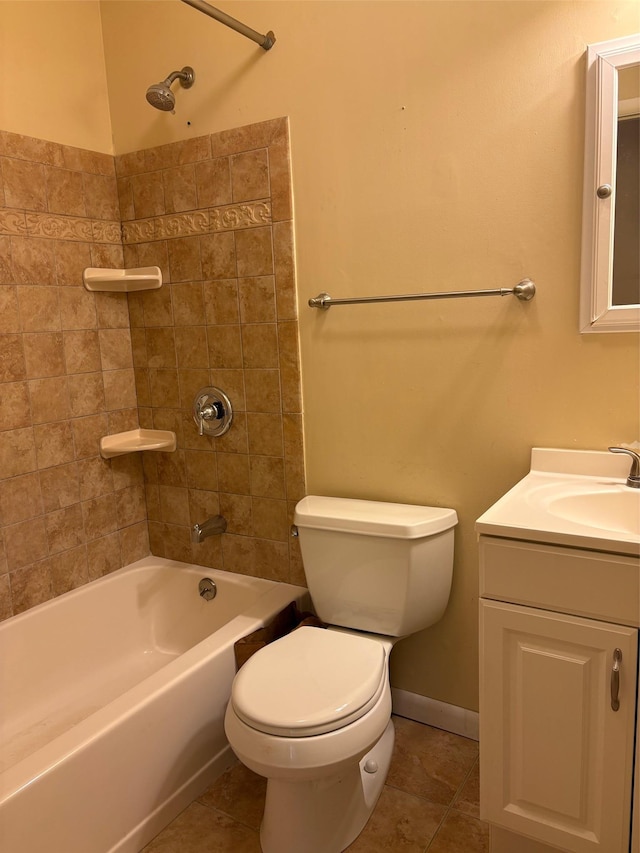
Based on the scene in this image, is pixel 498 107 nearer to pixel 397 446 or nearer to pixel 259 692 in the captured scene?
pixel 397 446

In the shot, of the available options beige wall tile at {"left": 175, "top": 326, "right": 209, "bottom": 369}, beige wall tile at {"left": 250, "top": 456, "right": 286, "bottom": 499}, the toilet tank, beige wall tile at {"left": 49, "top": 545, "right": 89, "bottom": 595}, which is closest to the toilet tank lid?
the toilet tank

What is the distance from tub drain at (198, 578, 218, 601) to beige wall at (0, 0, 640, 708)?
1.83 feet

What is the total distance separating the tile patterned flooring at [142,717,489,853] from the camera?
152cm

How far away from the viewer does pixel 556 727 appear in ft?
3.99

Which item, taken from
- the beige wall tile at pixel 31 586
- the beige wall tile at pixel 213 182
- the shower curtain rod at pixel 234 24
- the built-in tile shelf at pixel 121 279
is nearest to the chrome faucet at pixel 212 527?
the beige wall tile at pixel 31 586

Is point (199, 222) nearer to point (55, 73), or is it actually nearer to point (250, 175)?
point (250, 175)

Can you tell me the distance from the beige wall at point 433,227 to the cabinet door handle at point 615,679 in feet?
1.90

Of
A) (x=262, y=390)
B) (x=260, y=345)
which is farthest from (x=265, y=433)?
(x=260, y=345)

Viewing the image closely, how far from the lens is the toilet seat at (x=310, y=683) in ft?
4.38

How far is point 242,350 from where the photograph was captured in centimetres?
207

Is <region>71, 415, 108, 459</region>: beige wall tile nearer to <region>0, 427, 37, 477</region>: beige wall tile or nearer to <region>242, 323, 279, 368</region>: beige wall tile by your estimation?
<region>0, 427, 37, 477</region>: beige wall tile

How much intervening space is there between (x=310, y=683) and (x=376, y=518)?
0.46 m

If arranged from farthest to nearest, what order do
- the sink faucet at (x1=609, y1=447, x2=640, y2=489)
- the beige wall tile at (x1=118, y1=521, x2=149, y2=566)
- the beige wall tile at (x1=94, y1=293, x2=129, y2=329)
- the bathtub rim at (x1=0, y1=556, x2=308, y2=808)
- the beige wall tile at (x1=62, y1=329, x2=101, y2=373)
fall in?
the beige wall tile at (x1=118, y1=521, x2=149, y2=566), the beige wall tile at (x1=94, y1=293, x2=129, y2=329), the beige wall tile at (x1=62, y1=329, x2=101, y2=373), the sink faucet at (x1=609, y1=447, x2=640, y2=489), the bathtub rim at (x1=0, y1=556, x2=308, y2=808)

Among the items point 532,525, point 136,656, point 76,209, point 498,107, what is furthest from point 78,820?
point 498,107
